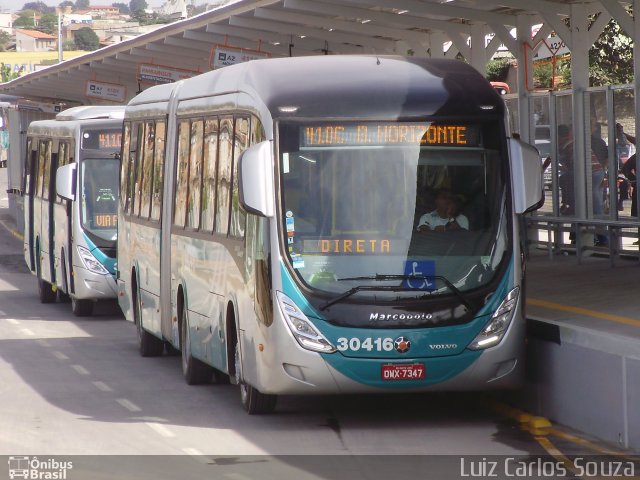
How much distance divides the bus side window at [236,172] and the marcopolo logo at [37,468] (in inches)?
113

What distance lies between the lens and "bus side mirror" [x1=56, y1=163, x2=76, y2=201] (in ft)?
74.0

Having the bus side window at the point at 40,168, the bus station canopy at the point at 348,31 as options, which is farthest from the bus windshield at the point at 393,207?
the bus side window at the point at 40,168

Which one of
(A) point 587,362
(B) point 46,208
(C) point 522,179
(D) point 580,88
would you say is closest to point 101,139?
(B) point 46,208

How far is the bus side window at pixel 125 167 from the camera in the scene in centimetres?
1914

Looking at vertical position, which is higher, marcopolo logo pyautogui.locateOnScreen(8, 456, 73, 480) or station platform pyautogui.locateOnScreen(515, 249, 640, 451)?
station platform pyautogui.locateOnScreen(515, 249, 640, 451)

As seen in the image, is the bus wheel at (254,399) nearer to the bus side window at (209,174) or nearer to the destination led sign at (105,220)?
the bus side window at (209,174)

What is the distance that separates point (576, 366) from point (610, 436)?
809 millimetres

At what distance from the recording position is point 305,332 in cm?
1198

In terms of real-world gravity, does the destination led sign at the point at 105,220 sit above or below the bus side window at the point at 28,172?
below

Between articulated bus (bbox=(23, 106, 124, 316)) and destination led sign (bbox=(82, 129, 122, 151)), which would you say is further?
destination led sign (bbox=(82, 129, 122, 151))

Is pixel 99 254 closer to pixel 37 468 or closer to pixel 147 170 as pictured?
pixel 147 170

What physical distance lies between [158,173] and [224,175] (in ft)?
11.0

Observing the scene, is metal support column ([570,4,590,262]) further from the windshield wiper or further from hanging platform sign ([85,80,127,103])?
hanging platform sign ([85,80,127,103])

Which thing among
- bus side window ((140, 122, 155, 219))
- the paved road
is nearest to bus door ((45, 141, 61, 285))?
bus side window ((140, 122, 155, 219))
